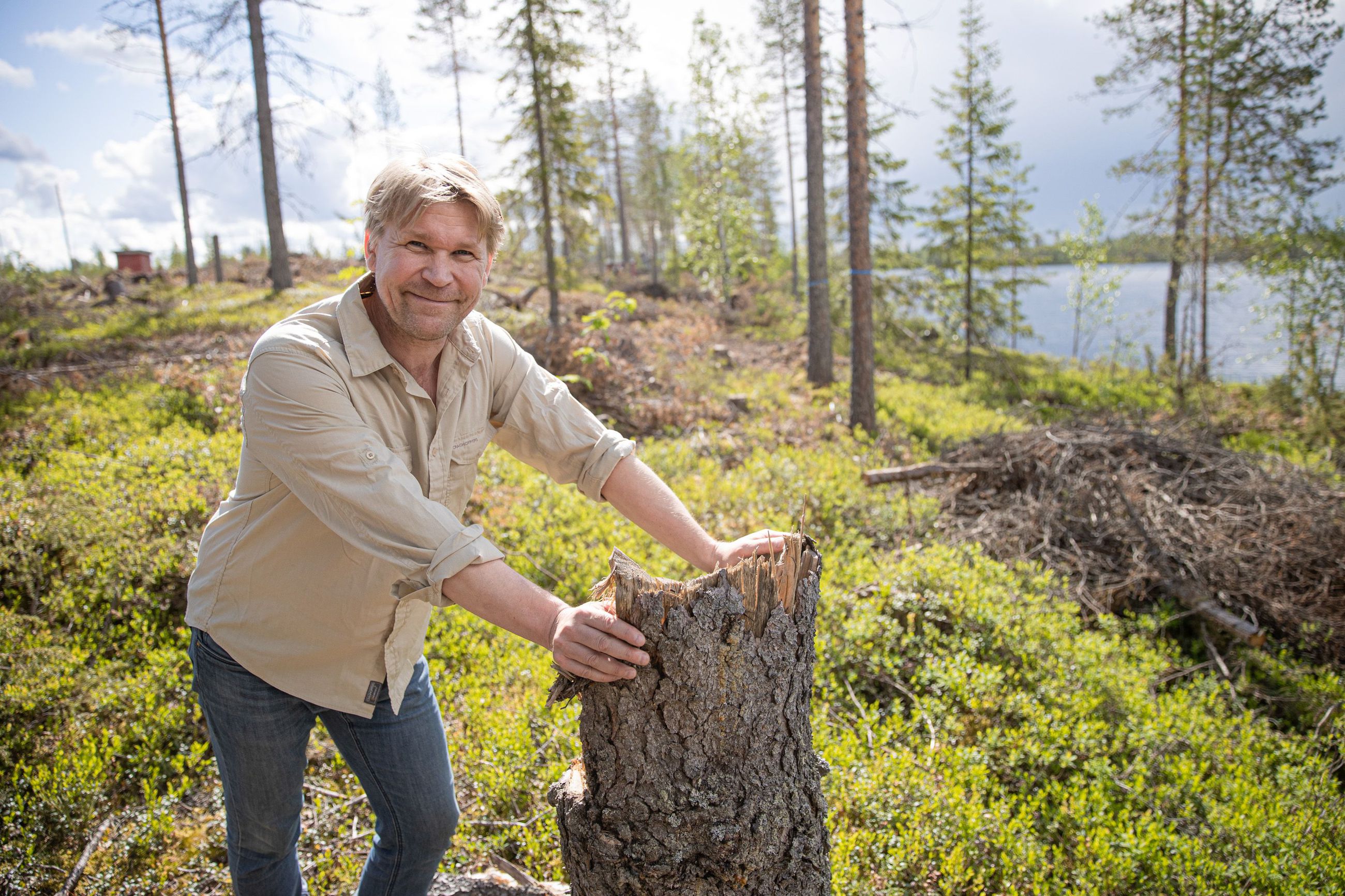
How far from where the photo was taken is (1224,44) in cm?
1406

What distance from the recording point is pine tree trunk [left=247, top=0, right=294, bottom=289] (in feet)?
52.1

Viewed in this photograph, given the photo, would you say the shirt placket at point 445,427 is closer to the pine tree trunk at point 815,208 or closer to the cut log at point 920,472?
the cut log at point 920,472

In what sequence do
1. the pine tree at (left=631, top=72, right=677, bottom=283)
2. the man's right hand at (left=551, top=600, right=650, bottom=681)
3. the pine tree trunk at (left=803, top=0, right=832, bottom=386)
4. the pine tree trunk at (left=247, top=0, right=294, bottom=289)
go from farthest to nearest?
the pine tree at (left=631, top=72, right=677, bottom=283) < the pine tree trunk at (left=247, top=0, right=294, bottom=289) < the pine tree trunk at (left=803, top=0, right=832, bottom=386) < the man's right hand at (left=551, top=600, right=650, bottom=681)

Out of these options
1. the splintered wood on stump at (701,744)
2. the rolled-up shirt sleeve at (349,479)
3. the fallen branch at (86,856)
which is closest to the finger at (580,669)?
the splintered wood on stump at (701,744)

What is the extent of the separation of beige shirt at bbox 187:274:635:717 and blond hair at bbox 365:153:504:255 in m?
0.24

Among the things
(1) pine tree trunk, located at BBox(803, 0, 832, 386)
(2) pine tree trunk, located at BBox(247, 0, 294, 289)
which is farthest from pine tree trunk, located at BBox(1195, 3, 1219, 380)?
(2) pine tree trunk, located at BBox(247, 0, 294, 289)

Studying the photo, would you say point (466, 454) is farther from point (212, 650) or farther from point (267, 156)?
point (267, 156)

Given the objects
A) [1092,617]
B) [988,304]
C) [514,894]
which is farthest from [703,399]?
[988,304]

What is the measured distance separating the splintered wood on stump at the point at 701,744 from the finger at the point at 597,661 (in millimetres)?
129

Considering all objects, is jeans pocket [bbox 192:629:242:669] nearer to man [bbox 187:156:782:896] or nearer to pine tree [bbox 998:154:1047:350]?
man [bbox 187:156:782:896]

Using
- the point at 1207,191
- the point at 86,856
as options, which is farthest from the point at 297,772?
the point at 1207,191

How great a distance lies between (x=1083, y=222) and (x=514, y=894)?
67.4ft

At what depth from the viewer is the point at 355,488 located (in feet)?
4.96

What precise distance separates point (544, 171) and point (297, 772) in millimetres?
13280
